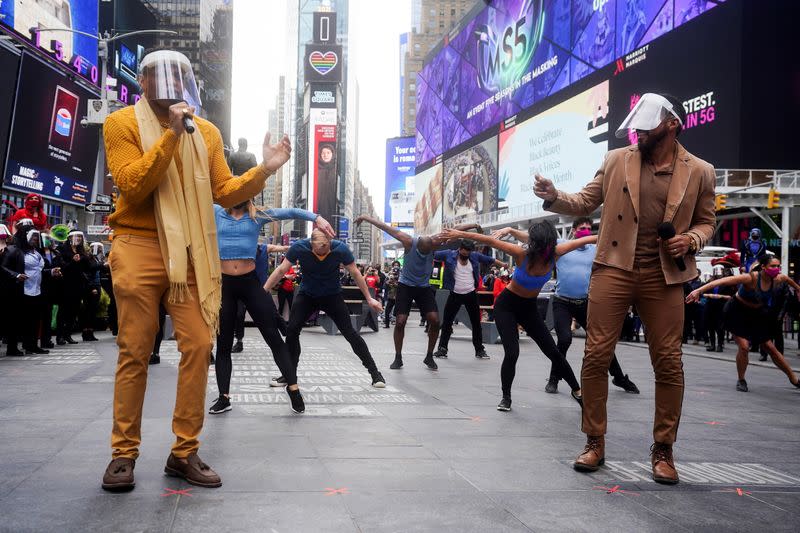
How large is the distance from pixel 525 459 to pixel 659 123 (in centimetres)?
211

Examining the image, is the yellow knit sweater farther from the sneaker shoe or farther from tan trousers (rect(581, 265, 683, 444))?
the sneaker shoe

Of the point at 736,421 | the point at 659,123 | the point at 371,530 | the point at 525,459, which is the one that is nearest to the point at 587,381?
the point at 525,459

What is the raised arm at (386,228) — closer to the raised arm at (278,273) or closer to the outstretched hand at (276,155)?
the raised arm at (278,273)

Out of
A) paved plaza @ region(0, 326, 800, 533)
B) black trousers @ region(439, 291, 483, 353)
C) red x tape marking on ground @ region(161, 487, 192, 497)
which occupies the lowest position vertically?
paved plaza @ region(0, 326, 800, 533)

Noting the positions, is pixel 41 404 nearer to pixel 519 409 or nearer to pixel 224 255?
pixel 224 255

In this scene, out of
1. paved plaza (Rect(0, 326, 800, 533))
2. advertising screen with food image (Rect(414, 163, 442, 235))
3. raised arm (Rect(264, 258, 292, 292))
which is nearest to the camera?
paved plaza (Rect(0, 326, 800, 533))

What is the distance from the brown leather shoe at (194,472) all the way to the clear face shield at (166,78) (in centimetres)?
176

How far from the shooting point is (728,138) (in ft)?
95.8

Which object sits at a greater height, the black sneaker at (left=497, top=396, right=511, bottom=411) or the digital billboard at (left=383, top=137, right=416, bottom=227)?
the digital billboard at (left=383, top=137, right=416, bottom=227)

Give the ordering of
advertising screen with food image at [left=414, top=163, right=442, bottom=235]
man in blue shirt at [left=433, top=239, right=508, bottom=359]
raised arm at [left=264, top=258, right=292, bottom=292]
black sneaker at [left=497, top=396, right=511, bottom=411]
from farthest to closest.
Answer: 1. advertising screen with food image at [left=414, top=163, right=442, bottom=235]
2. man in blue shirt at [left=433, top=239, right=508, bottom=359]
3. raised arm at [left=264, top=258, right=292, bottom=292]
4. black sneaker at [left=497, top=396, right=511, bottom=411]

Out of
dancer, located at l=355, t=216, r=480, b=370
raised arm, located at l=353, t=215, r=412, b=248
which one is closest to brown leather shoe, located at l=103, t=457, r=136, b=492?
raised arm, located at l=353, t=215, r=412, b=248

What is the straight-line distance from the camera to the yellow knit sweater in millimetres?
3654

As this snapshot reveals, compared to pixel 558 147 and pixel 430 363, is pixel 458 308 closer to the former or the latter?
pixel 430 363

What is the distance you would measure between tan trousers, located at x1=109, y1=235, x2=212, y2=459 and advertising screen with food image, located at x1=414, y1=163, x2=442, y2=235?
203 ft
